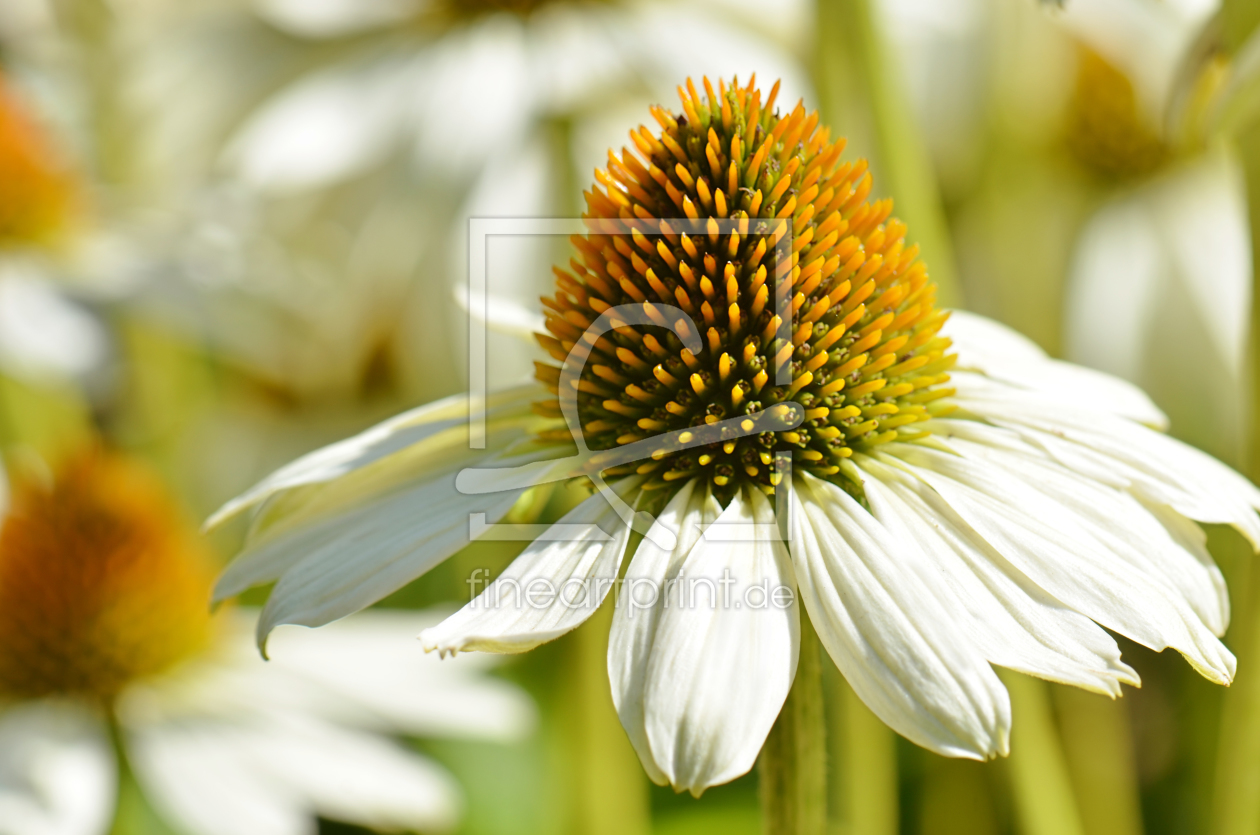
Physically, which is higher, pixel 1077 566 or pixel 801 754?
pixel 1077 566

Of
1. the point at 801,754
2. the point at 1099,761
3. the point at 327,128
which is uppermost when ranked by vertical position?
the point at 327,128

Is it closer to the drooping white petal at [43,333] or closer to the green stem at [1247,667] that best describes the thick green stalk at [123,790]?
the drooping white petal at [43,333]

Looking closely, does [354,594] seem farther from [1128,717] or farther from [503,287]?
[1128,717]

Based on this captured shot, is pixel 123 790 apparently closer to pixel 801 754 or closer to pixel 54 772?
pixel 54 772

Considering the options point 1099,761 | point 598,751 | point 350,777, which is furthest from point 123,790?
point 1099,761

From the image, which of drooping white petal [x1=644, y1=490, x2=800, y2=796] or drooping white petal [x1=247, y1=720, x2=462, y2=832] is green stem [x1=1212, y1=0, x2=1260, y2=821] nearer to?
drooping white petal [x1=644, y1=490, x2=800, y2=796]
